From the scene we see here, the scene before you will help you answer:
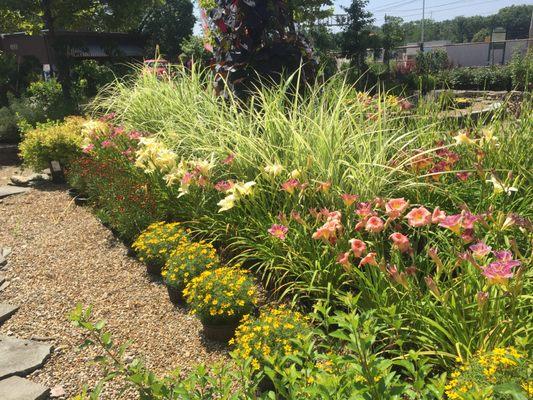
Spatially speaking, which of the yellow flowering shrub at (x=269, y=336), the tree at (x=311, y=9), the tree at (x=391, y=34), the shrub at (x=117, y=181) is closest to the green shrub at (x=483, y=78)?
the tree at (x=391, y=34)

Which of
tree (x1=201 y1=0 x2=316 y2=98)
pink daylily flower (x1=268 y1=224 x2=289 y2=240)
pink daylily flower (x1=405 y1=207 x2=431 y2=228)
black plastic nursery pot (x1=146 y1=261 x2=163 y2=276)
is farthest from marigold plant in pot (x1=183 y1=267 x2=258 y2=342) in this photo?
tree (x1=201 y1=0 x2=316 y2=98)

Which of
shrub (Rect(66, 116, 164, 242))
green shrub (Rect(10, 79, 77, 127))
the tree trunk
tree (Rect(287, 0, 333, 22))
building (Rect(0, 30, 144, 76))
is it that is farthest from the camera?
tree (Rect(287, 0, 333, 22))

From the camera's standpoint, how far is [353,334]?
1360 millimetres

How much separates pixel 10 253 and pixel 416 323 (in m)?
3.39

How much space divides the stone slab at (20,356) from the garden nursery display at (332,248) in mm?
289

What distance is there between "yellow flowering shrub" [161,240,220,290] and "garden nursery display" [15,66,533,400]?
1 cm

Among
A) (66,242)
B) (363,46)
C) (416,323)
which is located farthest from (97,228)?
(363,46)

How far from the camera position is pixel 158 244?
3199 mm

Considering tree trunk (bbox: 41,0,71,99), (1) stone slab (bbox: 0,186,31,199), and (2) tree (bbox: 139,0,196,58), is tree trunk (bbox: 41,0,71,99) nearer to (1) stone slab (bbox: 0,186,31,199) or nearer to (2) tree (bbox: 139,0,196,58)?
(1) stone slab (bbox: 0,186,31,199)

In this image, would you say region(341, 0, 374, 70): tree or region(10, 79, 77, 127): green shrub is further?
region(341, 0, 374, 70): tree

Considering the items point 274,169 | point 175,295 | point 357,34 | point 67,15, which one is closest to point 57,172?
point 175,295

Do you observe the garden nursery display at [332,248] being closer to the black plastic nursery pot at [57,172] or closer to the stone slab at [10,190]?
the black plastic nursery pot at [57,172]

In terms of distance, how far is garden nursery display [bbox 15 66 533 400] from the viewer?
1542 millimetres

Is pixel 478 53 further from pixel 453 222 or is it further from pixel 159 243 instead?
pixel 453 222
